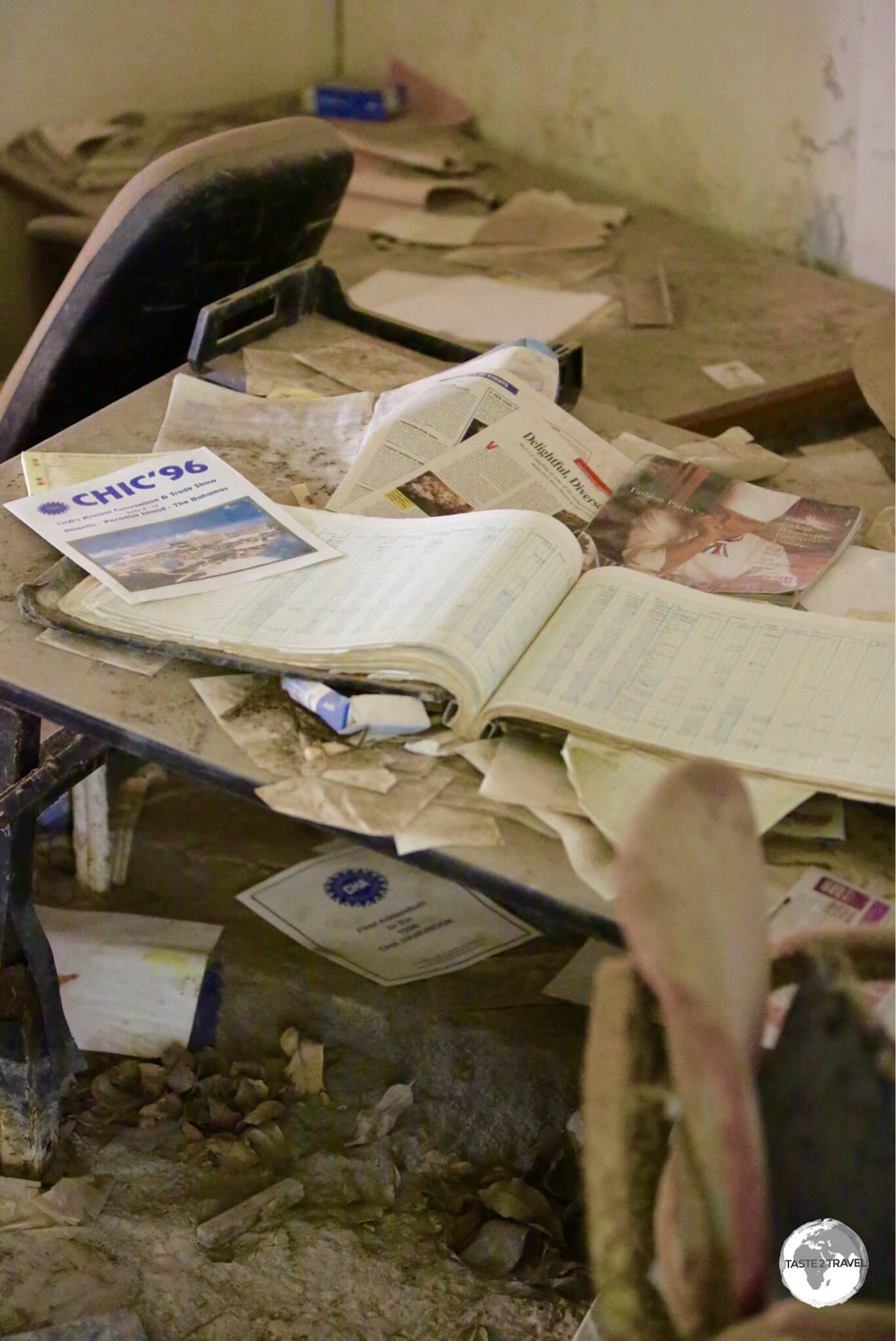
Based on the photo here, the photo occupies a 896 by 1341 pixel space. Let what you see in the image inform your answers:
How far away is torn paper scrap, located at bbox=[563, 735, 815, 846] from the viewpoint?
3.06 feet

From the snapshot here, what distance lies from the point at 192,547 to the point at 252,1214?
76cm

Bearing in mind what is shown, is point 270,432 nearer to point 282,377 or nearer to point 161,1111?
point 282,377

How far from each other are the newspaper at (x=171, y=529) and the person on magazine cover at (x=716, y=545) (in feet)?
1.02

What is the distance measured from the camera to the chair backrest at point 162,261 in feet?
5.24

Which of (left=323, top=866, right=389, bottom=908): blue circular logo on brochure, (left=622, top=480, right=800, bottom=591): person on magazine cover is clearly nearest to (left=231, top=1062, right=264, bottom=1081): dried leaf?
(left=323, top=866, right=389, bottom=908): blue circular logo on brochure

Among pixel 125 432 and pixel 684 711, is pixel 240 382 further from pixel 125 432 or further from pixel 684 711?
pixel 684 711

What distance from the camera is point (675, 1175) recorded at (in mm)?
654

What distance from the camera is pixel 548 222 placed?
9.02 feet

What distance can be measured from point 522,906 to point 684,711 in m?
0.21

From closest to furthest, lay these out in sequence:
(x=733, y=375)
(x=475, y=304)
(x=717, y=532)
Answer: (x=717, y=532) < (x=733, y=375) < (x=475, y=304)

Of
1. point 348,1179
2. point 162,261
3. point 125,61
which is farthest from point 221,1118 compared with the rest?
point 125,61

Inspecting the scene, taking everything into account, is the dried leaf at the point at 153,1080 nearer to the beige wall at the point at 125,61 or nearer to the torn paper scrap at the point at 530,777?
the torn paper scrap at the point at 530,777

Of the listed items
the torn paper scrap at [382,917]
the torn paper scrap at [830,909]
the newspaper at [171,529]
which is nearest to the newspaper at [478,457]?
the newspaper at [171,529]

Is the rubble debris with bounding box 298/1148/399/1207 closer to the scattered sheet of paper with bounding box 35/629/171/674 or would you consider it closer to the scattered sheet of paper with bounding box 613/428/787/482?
the scattered sheet of paper with bounding box 35/629/171/674
